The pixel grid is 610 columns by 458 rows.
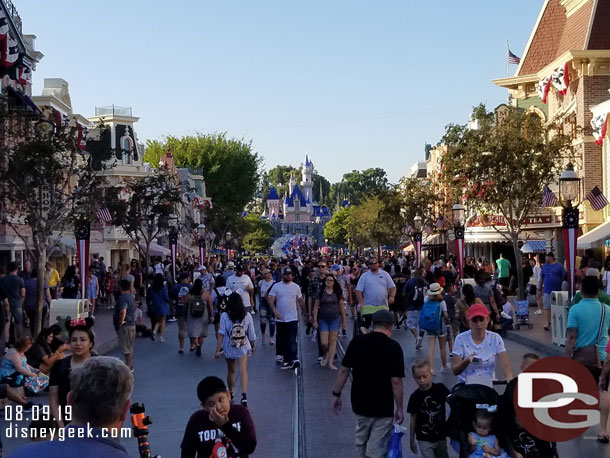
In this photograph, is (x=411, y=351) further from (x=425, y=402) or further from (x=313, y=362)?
(x=425, y=402)

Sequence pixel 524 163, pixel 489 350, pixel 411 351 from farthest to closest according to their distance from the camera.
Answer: pixel 524 163 → pixel 411 351 → pixel 489 350

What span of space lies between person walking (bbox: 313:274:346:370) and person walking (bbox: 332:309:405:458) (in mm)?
8108

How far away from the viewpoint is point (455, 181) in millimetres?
30656

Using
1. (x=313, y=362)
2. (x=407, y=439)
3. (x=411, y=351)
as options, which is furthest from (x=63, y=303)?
(x=407, y=439)

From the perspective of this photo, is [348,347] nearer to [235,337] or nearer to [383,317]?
[383,317]

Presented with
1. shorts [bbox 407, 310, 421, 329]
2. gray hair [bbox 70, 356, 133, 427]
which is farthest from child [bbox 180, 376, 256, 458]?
shorts [bbox 407, 310, 421, 329]

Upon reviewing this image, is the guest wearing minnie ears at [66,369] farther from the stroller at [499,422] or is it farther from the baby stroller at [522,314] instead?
the baby stroller at [522,314]

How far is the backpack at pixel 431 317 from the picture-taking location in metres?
14.3

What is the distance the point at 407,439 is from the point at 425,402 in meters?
3.17

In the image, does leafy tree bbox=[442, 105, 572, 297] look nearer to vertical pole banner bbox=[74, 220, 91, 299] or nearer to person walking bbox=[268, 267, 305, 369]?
vertical pole banner bbox=[74, 220, 91, 299]

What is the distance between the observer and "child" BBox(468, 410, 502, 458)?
19.4ft

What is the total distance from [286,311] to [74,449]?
39.9 feet

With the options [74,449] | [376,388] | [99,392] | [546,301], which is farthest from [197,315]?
[74,449]

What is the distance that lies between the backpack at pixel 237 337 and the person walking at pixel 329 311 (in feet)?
12.4
